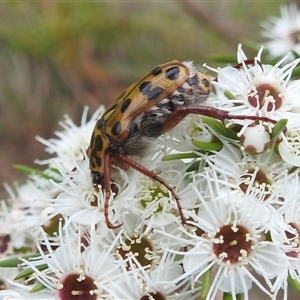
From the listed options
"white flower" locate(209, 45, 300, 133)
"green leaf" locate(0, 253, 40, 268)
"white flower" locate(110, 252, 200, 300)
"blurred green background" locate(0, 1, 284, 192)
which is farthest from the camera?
"blurred green background" locate(0, 1, 284, 192)

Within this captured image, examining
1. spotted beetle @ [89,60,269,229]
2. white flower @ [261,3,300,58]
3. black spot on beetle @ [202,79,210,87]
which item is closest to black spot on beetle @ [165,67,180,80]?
spotted beetle @ [89,60,269,229]

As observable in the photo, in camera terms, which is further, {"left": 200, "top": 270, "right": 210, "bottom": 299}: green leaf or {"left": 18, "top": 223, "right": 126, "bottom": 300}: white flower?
{"left": 18, "top": 223, "right": 126, "bottom": 300}: white flower

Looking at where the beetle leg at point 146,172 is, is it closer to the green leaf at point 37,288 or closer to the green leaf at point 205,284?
the green leaf at point 205,284

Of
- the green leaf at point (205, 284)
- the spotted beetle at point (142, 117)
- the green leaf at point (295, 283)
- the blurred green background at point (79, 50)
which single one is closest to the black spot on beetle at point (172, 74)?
the spotted beetle at point (142, 117)

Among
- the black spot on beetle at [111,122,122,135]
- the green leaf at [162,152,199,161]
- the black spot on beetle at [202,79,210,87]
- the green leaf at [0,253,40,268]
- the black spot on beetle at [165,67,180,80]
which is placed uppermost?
the black spot on beetle at [165,67,180,80]

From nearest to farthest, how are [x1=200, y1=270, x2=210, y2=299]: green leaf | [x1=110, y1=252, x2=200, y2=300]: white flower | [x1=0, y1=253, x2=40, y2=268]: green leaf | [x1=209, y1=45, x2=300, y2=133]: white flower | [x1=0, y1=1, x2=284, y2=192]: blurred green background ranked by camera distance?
[x1=200, y1=270, x2=210, y2=299]: green leaf
[x1=110, y1=252, x2=200, y2=300]: white flower
[x1=209, y1=45, x2=300, y2=133]: white flower
[x1=0, y1=253, x2=40, y2=268]: green leaf
[x1=0, y1=1, x2=284, y2=192]: blurred green background

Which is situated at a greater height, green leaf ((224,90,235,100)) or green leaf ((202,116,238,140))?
green leaf ((224,90,235,100))

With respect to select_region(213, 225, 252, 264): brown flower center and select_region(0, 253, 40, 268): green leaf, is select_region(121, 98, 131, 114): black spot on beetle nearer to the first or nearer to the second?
select_region(213, 225, 252, 264): brown flower center
